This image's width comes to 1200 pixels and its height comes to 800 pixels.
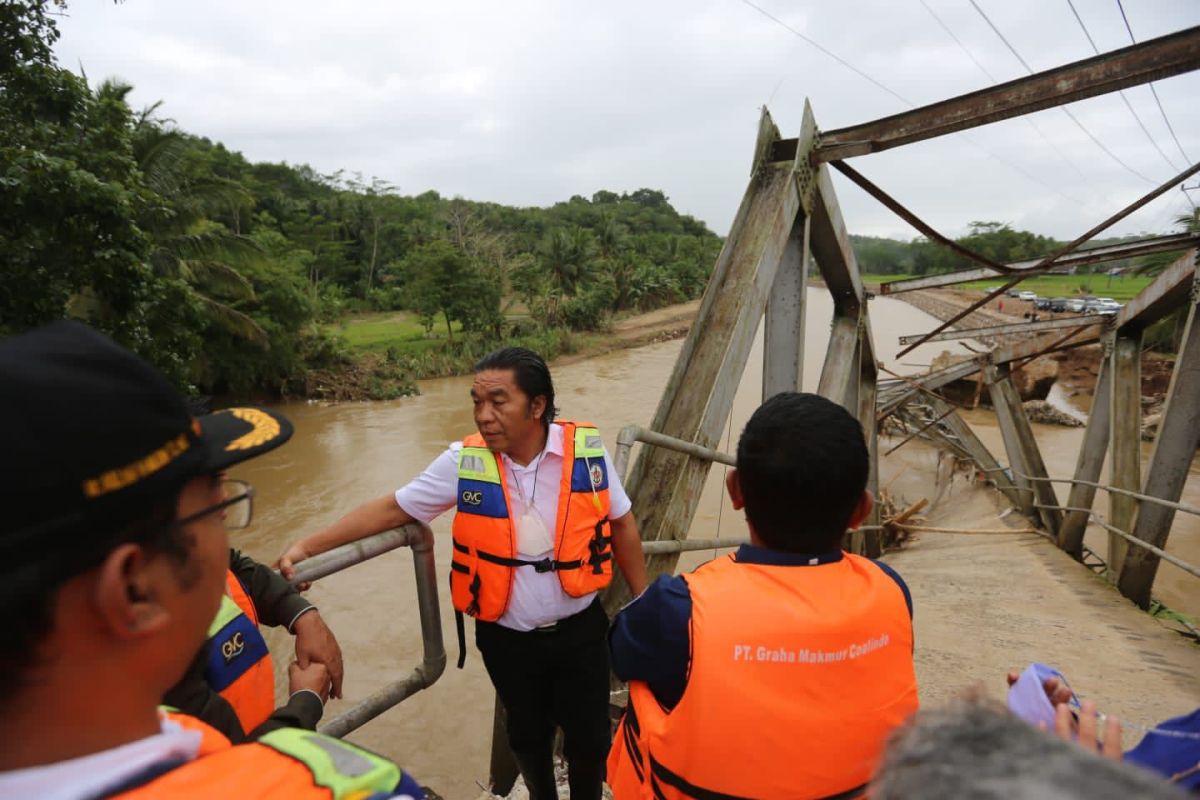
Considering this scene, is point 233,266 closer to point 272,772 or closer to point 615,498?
point 615,498

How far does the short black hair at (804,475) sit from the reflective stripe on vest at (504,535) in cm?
82

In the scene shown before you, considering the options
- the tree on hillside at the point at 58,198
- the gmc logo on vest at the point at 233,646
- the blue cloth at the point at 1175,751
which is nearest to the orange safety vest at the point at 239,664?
the gmc logo on vest at the point at 233,646

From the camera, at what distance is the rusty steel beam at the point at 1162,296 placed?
4.18 metres

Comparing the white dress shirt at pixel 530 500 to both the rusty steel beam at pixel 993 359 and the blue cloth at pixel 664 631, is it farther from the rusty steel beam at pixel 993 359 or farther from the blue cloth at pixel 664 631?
the rusty steel beam at pixel 993 359

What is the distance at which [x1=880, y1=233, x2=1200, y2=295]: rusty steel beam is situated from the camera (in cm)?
361

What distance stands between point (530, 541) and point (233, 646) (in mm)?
895

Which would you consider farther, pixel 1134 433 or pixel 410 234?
pixel 410 234

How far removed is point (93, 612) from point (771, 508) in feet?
3.42

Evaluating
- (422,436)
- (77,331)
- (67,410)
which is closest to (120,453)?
(67,410)

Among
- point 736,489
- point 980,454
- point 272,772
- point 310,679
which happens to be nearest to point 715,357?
point 736,489

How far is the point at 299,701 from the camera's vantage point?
1208mm

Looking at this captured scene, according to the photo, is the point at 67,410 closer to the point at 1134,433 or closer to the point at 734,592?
the point at 734,592

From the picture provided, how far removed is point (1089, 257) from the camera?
413 centimetres

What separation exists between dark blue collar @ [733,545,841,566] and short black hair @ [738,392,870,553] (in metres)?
0.02
